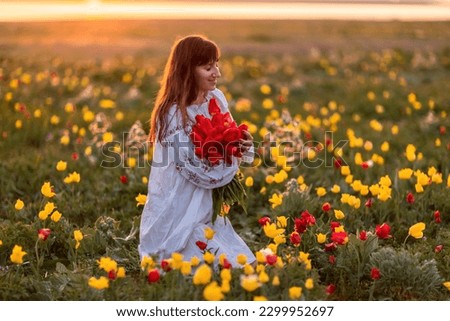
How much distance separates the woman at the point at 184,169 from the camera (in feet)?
14.1

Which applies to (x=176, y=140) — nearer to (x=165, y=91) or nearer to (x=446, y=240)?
(x=165, y=91)

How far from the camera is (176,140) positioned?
169 inches

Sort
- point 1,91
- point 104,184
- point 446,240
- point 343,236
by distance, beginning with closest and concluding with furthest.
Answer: point 343,236
point 446,240
point 104,184
point 1,91

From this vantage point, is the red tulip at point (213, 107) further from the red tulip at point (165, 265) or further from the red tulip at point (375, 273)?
the red tulip at point (375, 273)

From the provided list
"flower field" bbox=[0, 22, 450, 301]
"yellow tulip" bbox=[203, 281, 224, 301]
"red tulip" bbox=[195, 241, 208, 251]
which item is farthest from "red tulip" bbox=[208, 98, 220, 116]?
"yellow tulip" bbox=[203, 281, 224, 301]

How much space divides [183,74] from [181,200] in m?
0.77

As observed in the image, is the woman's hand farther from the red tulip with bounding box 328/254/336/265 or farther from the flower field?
the red tulip with bounding box 328/254/336/265

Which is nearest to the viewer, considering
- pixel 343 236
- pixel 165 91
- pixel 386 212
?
pixel 343 236

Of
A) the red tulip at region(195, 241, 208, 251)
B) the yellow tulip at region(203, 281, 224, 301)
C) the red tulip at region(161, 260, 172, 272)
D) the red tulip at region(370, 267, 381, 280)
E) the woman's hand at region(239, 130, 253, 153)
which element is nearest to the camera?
the yellow tulip at region(203, 281, 224, 301)

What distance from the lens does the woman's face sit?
4.31 metres

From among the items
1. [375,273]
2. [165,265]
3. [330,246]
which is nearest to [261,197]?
[330,246]

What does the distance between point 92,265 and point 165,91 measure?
47.6 inches

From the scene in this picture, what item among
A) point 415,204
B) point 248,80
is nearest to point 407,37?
point 248,80

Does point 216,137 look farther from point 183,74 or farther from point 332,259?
point 332,259
